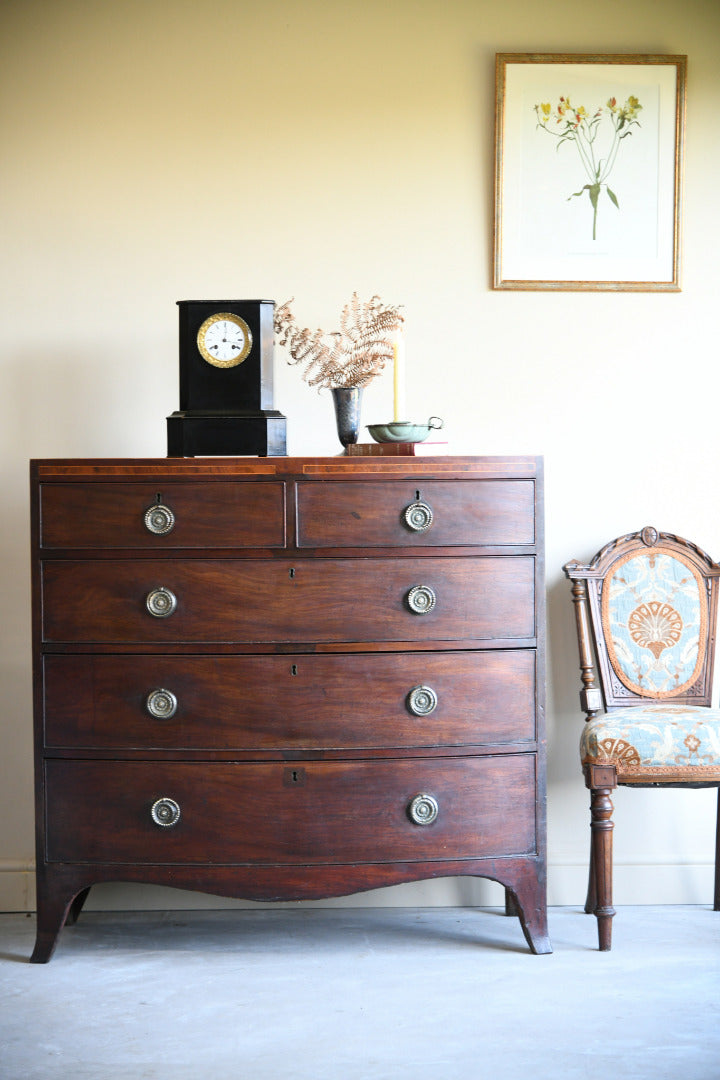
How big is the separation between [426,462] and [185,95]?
1.38m

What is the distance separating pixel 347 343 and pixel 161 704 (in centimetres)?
119

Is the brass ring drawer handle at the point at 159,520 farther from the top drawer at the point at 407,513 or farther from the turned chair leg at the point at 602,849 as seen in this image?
the turned chair leg at the point at 602,849

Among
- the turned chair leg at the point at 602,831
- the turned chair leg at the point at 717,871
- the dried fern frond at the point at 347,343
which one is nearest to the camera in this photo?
the turned chair leg at the point at 602,831

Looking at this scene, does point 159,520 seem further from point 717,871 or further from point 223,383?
point 717,871

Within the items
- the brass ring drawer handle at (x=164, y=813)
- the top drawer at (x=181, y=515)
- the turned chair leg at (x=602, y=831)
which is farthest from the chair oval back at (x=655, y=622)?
the brass ring drawer handle at (x=164, y=813)

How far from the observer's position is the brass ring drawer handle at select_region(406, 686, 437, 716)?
2.69 metres

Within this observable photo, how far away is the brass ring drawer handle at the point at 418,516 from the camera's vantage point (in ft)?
8.80

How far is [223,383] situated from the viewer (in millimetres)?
2826

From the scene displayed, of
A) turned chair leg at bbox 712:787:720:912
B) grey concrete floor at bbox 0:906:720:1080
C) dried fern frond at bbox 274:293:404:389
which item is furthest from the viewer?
turned chair leg at bbox 712:787:720:912

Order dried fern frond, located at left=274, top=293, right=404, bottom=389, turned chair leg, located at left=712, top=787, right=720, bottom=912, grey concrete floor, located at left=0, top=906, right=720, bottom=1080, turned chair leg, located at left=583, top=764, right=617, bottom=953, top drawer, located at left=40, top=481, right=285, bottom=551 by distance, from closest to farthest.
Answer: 1. grey concrete floor, located at left=0, top=906, right=720, bottom=1080
2. top drawer, located at left=40, top=481, right=285, bottom=551
3. turned chair leg, located at left=583, top=764, right=617, bottom=953
4. dried fern frond, located at left=274, top=293, right=404, bottom=389
5. turned chair leg, located at left=712, top=787, right=720, bottom=912

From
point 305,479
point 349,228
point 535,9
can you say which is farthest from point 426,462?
point 535,9

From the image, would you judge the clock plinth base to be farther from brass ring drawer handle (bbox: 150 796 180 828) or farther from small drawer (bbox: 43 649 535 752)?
brass ring drawer handle (bbox: 150 796 180 828)

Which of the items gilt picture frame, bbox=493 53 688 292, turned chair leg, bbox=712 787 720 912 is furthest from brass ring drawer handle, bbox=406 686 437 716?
gilt picture frame, bbox=493 53 688 292

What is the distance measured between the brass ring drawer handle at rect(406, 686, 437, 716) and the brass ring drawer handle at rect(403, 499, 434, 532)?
1.28ft
